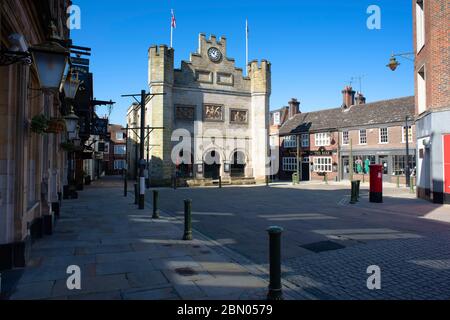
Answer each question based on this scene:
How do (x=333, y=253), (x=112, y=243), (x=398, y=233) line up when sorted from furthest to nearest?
1. (x=398, y=233)
2. (x=112, y=243)
3. (x=333, y=253)

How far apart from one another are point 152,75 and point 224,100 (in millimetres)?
7725

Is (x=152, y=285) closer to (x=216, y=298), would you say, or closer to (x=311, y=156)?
(x=216, y=298)

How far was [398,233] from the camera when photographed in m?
8.35

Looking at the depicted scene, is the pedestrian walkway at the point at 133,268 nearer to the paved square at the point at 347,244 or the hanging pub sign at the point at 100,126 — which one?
the paved square at the point at 347,244

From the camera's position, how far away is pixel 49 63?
4.60 metres

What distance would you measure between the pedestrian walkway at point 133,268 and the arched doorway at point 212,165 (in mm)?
22261

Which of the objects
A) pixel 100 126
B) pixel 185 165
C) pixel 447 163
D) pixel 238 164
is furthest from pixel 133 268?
pixel 238 164

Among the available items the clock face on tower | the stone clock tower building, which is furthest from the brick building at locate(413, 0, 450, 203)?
the clock face on tower

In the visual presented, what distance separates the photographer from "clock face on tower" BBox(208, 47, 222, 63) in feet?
104

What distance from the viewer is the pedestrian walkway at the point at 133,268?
171 inches

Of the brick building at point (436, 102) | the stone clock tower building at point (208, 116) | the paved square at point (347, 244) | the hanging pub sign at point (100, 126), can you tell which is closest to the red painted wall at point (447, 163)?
the brick building at point (436, 102)

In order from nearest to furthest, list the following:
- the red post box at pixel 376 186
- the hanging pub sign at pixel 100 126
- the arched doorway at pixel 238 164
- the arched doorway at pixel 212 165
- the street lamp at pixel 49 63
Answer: the street lamp at pixel 49 63 < the red post box at pixel 376 186 < the hanging pub sign at pixel 100 126 < the arched doorway at pixel 212 165 < the arched doorway at pixel 238 164

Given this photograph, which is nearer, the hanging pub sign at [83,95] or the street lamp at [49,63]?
the street lamp at [49,63]
